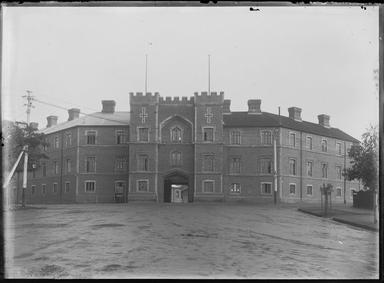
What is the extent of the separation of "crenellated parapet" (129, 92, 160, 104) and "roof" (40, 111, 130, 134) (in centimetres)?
56

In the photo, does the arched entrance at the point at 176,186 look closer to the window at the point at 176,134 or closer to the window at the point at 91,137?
the window at the point at 176,134

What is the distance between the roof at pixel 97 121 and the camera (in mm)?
10069

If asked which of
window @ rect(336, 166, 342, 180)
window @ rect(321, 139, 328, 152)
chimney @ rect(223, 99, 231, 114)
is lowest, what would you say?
window @ rect(336, 166, 342, 180)

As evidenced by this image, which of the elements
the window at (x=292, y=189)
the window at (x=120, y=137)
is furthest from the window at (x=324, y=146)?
the window at (x=120, y=137)

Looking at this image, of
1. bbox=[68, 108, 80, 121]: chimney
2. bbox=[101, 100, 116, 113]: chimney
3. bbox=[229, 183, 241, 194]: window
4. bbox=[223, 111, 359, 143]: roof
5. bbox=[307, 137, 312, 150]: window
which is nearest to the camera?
bbox=[101, 100, 116, 113]: chimney

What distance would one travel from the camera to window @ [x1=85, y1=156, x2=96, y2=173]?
1058 cm

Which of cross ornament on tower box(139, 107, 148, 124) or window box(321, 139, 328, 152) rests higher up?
cross ornament on tower box(139, 107, 148, 124)

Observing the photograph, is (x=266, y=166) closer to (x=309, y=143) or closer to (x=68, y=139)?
(x=309, y=143)

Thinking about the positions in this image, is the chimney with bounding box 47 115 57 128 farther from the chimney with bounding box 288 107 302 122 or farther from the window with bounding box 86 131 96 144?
the chimney with bounding box 288 107 302 122

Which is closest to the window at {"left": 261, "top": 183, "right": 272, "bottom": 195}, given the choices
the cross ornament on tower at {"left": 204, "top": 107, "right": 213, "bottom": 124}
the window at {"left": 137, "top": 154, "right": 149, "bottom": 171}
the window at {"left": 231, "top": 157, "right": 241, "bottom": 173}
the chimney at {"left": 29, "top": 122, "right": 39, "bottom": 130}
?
the window at {"left": 231, "top": 157, "right": 241, "bottom": 173}

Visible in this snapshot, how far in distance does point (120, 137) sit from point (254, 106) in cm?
433

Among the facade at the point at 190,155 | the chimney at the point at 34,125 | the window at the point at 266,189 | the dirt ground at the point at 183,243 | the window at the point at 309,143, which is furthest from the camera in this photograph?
the window at the point at 309,143

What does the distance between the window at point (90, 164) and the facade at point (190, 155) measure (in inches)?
1.4

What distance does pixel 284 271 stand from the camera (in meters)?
8.09
